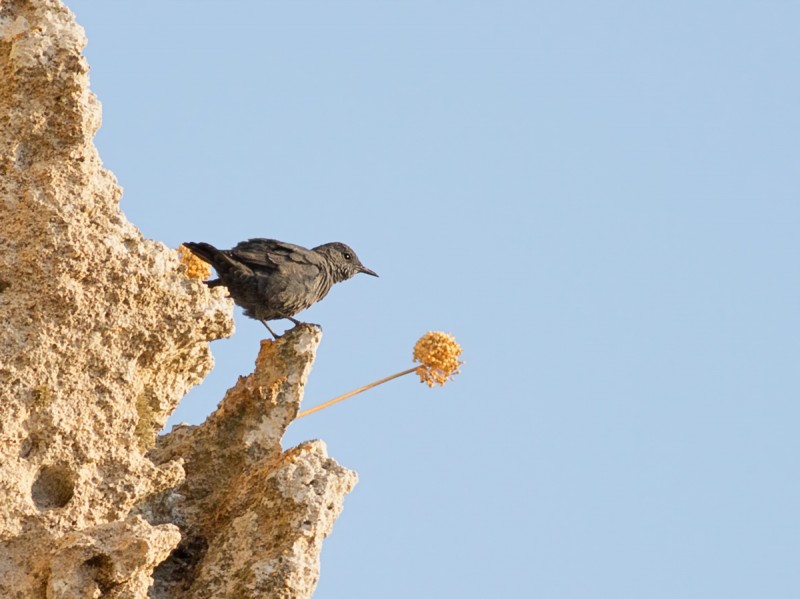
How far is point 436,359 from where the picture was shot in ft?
29.3

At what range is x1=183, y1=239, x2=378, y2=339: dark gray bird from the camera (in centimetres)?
1038

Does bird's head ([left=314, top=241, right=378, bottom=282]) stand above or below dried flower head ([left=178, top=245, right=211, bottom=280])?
above

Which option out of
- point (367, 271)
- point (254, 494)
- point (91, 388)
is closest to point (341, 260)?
point (367, 271)

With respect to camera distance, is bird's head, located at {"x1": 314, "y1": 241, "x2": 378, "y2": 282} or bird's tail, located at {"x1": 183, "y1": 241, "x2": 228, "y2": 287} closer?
bird's tail, located at {"x1": 183, "y1": 241, "x2": 228, "y2": 287}

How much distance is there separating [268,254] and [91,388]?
4111 millimetres

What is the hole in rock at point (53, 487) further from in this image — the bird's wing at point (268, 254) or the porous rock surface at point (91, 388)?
the bird's wing at point (268, 254)

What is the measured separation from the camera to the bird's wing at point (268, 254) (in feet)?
34.4

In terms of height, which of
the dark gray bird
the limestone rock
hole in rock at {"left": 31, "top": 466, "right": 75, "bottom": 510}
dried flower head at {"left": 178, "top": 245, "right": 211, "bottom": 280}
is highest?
the dark gray bird

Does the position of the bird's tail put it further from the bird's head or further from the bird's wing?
the bird's head

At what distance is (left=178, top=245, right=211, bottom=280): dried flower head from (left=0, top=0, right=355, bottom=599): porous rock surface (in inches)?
107

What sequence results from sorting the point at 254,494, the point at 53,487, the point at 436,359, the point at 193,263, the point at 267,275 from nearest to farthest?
1. the point at 53,487
2. the point at 254,494
3. the point at 436,359
4. the point at 193,263
5. the point at 267,275

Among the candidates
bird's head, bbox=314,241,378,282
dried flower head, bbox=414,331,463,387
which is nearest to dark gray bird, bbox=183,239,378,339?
bird's head, bbox=314,241,378,282

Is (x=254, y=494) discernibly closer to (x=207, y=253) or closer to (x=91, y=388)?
(x=91, y=388)

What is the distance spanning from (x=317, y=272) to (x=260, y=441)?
351cm
